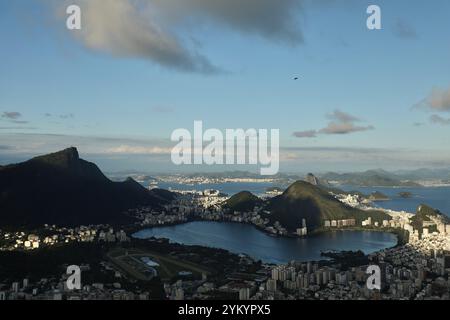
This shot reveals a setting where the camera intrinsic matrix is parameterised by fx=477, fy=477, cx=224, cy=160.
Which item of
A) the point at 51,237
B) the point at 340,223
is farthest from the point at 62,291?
the point at 340,223

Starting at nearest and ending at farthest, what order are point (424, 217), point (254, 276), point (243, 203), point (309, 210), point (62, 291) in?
point (62, 291), point (254, 276), point (424, 217), point (309, 210), point (243, 203)

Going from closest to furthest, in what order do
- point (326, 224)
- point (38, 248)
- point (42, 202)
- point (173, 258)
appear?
point (173, 258) → point (38, 248) → point (42, 202) → point (326, 224)

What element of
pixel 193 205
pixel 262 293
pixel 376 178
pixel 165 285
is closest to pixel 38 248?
pixel 165 285

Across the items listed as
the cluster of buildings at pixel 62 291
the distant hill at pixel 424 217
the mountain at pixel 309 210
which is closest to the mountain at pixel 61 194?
the mountain at pixel 309 210

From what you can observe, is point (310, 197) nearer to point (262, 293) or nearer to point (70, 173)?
point (70, 173)

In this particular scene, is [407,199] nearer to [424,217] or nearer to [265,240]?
[424,217]

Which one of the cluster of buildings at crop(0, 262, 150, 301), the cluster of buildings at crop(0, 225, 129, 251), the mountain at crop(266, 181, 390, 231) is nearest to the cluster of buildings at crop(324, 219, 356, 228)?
the mountain at crop(266, 181, 390, 231)

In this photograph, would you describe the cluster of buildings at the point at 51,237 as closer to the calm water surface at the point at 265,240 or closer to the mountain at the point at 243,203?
the calm water surface at the point at 265,240

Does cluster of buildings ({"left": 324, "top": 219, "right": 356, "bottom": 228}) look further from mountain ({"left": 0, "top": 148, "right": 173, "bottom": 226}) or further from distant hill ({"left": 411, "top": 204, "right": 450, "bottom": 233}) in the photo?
mountain ({"left": 0, "top": 148, "right": 173, "bottom": 226})
